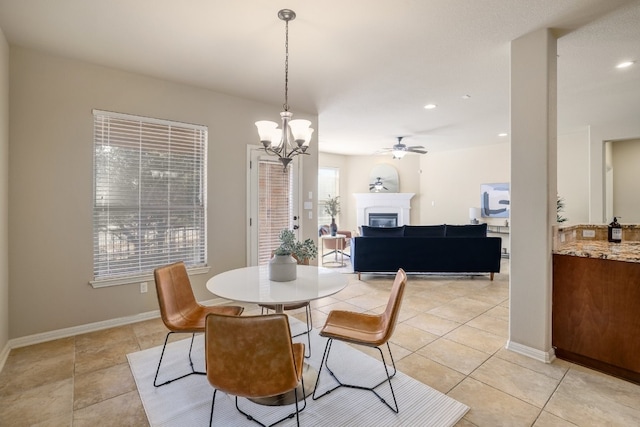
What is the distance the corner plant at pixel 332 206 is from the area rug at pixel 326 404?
6.13 m

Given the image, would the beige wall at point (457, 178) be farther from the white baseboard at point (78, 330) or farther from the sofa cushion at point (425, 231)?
the white baseboard at point (78, 330)

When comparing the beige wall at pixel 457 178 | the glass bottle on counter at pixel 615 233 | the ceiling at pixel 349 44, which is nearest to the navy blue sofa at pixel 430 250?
the glass bottle on counter at pixel 615 233

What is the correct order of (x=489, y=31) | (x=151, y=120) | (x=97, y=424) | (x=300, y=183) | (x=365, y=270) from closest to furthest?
(x=97, y=424), (x=489, y=31), (x=151, y=120), (x=300, y=183), (x=365, y=270)

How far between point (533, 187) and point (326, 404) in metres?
2.29

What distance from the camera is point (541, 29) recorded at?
2.52 metres

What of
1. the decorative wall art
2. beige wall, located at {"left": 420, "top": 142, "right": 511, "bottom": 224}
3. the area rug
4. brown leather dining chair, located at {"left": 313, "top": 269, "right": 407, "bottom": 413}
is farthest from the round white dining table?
beige wall, located at {"left": 420, "top": 142, "right": 511, "bottom": 224}

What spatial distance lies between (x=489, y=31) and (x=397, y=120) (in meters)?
2.78

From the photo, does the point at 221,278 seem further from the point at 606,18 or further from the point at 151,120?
the point at 606,18

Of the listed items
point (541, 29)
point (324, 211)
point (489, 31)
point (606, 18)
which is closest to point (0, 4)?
point (489, 31)

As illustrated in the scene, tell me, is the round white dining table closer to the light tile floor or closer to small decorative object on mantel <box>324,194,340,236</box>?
the light tile floor

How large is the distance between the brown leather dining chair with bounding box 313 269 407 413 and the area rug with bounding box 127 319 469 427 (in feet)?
0.19

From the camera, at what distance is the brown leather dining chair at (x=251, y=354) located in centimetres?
135

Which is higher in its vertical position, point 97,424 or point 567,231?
point 567,231

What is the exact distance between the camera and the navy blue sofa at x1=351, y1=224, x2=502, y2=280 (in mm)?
5062
